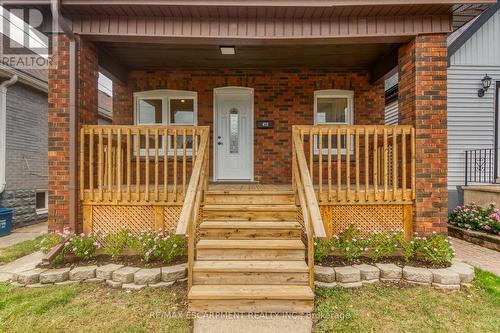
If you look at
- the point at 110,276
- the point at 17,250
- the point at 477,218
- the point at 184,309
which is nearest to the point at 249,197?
the point at 184,309

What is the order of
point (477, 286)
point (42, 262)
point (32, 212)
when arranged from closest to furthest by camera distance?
1. point (477, 286)
2. point (42, 262)
3. point (32, 212)

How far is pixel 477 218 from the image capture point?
5.30 m

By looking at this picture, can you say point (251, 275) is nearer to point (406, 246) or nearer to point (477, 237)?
point (406, 246)

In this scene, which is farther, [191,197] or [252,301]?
[191,197]

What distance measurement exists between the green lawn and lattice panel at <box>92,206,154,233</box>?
905 millimetres

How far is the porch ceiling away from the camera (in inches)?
185

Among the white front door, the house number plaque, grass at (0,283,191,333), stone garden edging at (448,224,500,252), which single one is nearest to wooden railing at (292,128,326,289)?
grass at (0,283,191,333)

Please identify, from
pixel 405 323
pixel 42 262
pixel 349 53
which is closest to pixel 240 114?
pixel 349 53

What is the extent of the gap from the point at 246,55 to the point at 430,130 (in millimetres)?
3246

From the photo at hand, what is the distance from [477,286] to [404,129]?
2.10 m

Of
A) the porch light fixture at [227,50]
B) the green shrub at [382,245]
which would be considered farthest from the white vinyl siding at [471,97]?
the porch light fixture at [227,50]

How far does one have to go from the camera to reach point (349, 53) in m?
4.99

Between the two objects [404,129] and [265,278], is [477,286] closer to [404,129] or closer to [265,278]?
[404,129]

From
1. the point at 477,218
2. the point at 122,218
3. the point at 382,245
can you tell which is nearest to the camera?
the point at 382,245
